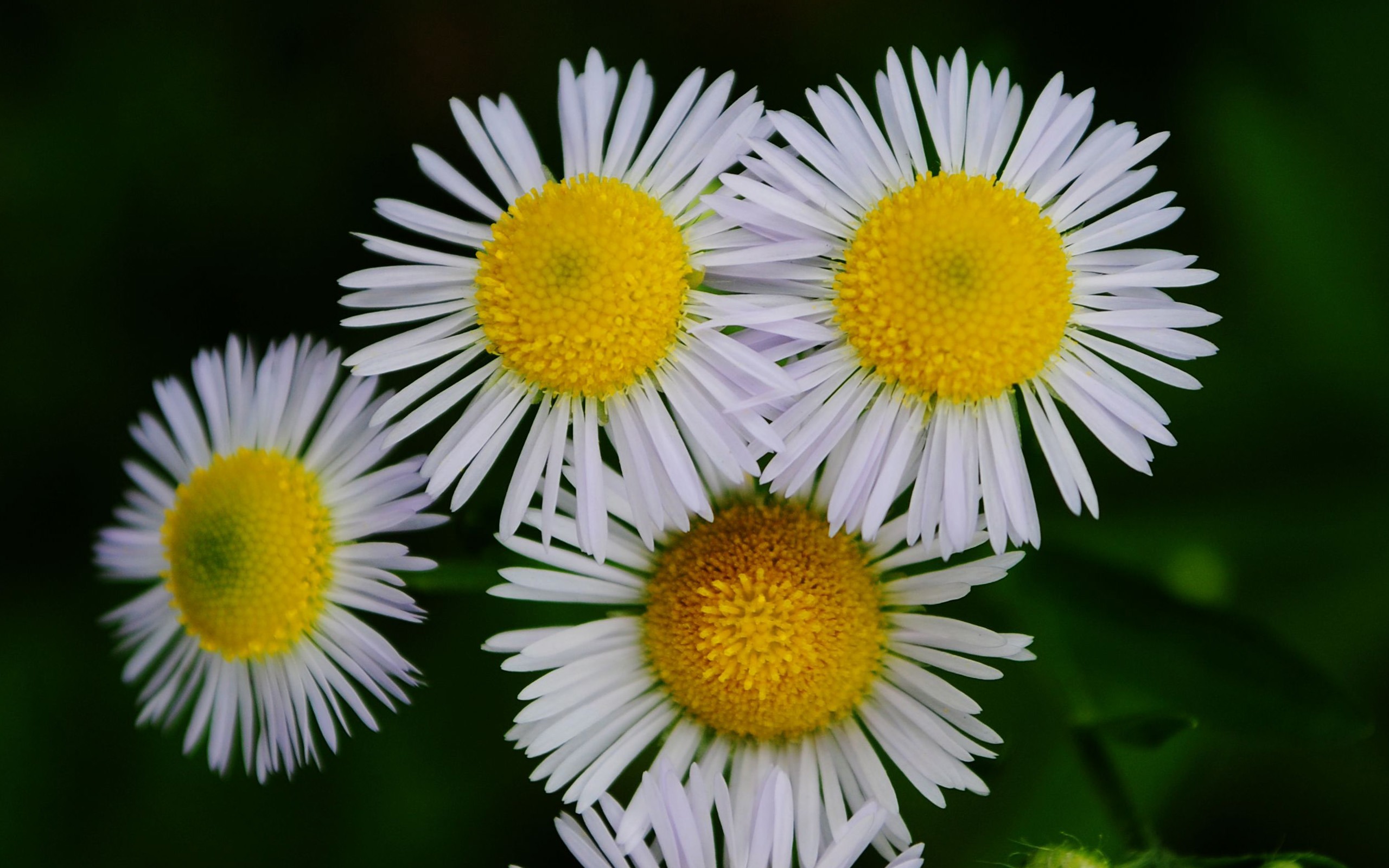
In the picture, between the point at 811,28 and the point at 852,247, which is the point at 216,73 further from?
the point at 852,247

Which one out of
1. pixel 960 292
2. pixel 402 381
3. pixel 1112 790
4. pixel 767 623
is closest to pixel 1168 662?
pixel 1112 790

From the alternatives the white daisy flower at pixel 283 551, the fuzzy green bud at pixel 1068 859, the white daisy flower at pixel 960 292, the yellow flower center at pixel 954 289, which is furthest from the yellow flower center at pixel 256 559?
the fuzzy green bud at pixel 1068 859

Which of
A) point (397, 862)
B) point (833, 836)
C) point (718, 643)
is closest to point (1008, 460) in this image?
point (718, 643)

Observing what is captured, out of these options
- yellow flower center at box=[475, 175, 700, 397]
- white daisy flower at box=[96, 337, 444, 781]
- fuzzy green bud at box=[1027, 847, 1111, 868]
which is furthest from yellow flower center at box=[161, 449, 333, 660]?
fuzzy green bud at box=[1027, 847, 1111, 868]

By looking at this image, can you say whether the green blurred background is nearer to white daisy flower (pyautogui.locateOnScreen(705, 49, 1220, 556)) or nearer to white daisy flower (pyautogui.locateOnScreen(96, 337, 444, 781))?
white daisy flower (pyautogui.locateOnScreen(96, 337, 444, 781))

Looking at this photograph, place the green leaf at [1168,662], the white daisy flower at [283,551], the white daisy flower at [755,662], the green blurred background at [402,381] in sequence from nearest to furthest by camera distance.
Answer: the white daisy flower at [755,662] < the white daisy flower at [283,551] < the green leaf at [1168,662] < the green blurred background at [402,381]

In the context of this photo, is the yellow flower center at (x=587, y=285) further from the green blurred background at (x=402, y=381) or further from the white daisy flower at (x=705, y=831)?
the green blurred background at (x=402, y=381)
